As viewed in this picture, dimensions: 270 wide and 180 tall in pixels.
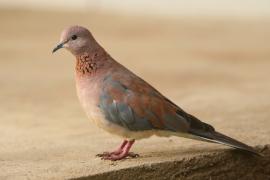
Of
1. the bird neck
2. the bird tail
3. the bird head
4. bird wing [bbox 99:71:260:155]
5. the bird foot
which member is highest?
the bird head

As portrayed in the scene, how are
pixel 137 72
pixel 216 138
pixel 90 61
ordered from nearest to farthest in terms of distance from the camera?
1. pixel 216 138
2. pixel 90 61
3. pixel 137 72

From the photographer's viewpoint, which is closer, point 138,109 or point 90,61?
point 138,109

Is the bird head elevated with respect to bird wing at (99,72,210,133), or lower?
elevated

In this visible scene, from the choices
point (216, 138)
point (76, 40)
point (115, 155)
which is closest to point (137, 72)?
point (76, 40)

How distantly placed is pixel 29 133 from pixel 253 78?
353 centimetres

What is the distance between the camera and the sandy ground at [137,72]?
16.0 feet

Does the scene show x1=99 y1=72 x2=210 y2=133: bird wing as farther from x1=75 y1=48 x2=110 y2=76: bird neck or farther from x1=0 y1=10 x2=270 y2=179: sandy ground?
x1=0 y1=10 x2=270 y2=179: sandy ground

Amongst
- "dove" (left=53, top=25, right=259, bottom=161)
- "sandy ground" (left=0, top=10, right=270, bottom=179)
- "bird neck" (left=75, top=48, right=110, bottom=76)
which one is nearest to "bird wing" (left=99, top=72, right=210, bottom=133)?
"dove" (left=53, top=25, right=259, bottom=161)

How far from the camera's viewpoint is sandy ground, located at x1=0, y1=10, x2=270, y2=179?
4891mm

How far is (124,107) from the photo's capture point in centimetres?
464

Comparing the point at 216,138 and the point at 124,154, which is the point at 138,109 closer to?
the point at 124,154

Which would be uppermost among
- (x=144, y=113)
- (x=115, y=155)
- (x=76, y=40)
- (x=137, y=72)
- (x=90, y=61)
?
(x=137, y=72)

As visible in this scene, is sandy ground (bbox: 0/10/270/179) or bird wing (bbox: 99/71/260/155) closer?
bird wing (bbox: 99/71/260/155)

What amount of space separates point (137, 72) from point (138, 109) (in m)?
4.60
